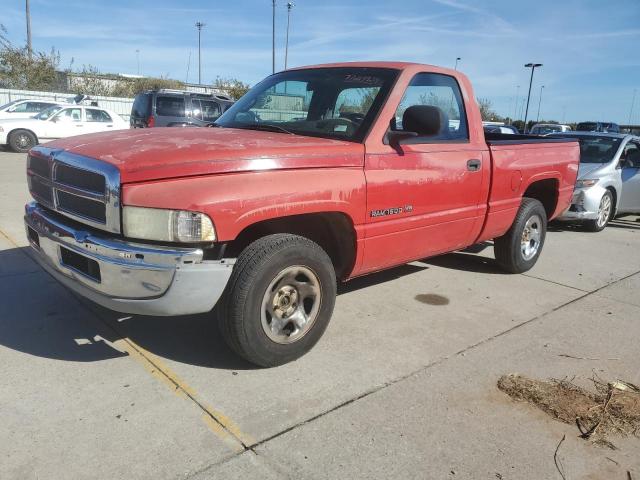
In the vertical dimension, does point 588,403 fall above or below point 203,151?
below

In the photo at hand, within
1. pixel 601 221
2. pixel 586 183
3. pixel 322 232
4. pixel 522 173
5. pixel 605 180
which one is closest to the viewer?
pixel 322 232

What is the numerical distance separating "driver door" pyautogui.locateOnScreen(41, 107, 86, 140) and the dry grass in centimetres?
1700

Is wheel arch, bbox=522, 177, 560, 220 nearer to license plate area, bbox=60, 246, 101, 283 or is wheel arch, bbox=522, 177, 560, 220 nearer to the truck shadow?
the truck shadow

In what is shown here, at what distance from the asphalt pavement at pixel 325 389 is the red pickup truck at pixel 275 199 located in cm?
41

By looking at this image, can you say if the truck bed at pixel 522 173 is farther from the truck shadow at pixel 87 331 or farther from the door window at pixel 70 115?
the door window at pixel 70 115

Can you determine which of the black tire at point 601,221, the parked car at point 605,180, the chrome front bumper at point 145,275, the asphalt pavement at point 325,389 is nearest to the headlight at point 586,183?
the parked car at point 605,180

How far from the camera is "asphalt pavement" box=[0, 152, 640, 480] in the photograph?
2.47 metres

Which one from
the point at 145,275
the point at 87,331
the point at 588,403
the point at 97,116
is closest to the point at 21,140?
the point at 97,116

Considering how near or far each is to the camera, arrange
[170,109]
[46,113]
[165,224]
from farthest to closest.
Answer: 1. [46,113]
2. [170,109]
3. [165,224]

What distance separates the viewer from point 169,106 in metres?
14.6

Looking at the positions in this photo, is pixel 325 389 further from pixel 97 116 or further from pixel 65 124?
pixel 97 116

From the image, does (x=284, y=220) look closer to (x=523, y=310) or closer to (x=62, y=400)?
(x=62, y=400)

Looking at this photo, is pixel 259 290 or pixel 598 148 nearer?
pixel 259 290

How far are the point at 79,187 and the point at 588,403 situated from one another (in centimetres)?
318
